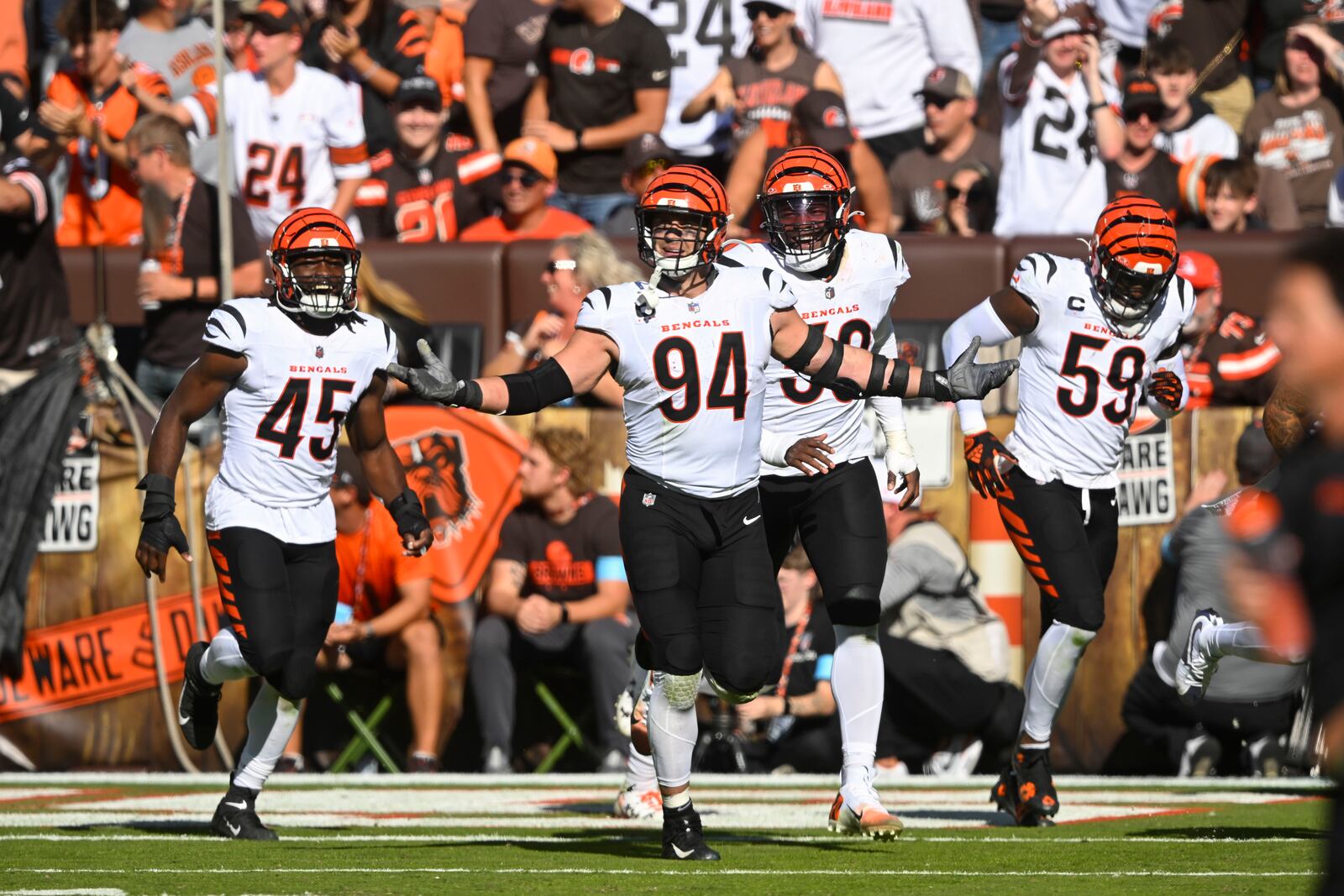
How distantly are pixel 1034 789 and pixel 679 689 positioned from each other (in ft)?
5.61

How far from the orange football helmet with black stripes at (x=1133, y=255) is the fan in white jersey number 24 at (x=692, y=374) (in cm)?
175

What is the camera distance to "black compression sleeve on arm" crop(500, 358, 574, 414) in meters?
5.80

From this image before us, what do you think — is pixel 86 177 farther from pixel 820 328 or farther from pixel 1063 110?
pixel 820 328

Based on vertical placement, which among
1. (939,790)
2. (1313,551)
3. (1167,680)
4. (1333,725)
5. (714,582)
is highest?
(1313,551)

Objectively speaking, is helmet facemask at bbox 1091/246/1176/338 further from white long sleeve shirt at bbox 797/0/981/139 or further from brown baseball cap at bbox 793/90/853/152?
white long sleeve shirt at bbox 797/0/981/139

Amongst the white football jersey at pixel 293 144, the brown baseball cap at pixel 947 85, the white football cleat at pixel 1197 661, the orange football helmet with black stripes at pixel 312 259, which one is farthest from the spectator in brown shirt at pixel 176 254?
the white football cleat at pixel 1197 661

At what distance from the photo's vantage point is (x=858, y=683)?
6.62 m

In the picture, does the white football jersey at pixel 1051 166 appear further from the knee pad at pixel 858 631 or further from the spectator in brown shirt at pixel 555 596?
the knee pad at pixel 858 631

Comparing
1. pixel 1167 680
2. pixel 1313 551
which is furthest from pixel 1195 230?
pixel 1313 551

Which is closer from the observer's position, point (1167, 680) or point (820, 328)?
point (820, 328)

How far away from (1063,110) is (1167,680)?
4149 millimetres

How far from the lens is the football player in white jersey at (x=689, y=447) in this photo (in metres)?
6.02

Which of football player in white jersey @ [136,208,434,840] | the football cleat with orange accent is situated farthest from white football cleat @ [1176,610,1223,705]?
football player in white jersey @ [136,208,434,840]

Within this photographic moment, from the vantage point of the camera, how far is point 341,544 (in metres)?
9.71
